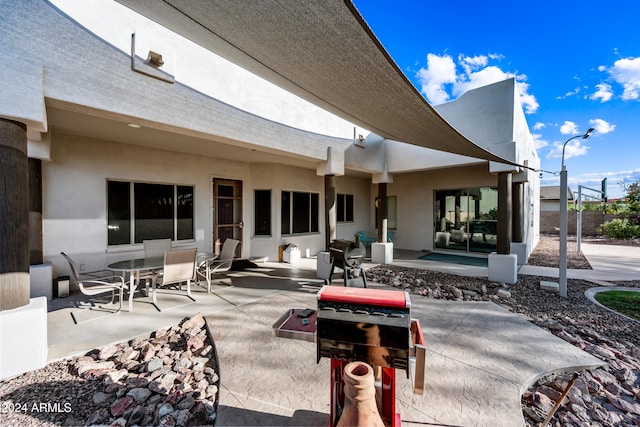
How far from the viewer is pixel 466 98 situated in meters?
6.90

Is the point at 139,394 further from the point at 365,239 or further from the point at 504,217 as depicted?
the point at 365,239

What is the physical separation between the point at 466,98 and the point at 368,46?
20.7ft

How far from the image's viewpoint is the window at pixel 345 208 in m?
10.5

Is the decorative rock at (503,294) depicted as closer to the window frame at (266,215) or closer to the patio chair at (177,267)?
A: the patio chair at (177,267)

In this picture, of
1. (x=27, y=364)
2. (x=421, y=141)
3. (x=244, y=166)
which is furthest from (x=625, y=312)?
(x=244, y=166)

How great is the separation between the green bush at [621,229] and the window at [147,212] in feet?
69.2

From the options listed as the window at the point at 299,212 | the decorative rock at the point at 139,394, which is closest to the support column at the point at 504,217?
the window at the point at 299,212

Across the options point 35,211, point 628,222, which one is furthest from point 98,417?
point 628,222

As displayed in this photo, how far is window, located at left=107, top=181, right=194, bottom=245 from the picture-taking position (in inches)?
225

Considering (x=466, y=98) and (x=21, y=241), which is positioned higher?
(x=466, y=98)

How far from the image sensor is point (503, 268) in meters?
5.91

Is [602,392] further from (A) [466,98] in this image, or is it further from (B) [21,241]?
(A) [466,98]

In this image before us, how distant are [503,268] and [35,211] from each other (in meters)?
9.24

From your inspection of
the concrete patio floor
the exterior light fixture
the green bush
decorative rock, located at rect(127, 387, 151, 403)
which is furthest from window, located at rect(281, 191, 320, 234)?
the green bush
